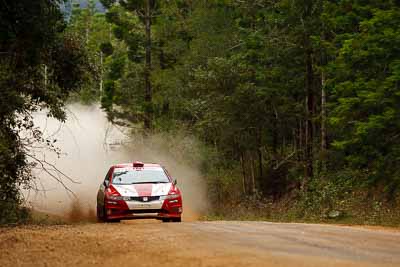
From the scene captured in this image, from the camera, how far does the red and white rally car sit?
20125 millimetres

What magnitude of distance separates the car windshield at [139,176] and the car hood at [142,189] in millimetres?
535

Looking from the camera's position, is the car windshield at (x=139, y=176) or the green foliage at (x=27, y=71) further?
the car windshield at (x=139, y=176)

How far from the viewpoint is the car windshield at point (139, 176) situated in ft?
70.3

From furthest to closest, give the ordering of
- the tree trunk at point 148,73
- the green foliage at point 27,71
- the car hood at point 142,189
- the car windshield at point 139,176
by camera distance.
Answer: the tree trunk at point 148,73 < the car windshield at point 139,176 < the car hood at point 142,189 < the green foliage at point 27,71

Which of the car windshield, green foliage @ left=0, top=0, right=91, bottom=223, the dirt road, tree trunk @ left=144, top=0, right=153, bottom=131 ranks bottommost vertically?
the dirt road

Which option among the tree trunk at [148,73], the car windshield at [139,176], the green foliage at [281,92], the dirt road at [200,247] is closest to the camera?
the dirt road at [200,247]

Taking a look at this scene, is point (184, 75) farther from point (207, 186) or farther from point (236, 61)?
point (236, 61)

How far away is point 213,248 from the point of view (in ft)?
39.6

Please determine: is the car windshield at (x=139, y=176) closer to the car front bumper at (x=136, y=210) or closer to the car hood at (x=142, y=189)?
the car hood at (x=142, y=189)

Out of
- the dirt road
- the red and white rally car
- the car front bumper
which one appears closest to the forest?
the red and white rally car

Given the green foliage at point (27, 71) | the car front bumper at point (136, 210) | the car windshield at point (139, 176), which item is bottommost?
the car front bumper at point (136, 210)

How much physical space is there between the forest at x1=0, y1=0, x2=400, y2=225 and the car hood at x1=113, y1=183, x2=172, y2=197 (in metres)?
3.10

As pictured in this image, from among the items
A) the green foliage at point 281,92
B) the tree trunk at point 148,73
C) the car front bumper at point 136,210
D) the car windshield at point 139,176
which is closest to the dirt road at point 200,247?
the car front bumper at point 136,210

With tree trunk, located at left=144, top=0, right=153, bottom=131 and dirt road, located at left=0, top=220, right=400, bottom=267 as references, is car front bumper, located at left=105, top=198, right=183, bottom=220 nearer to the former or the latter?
dirt road, located at left=0, top=220, right=400, bottom=267
